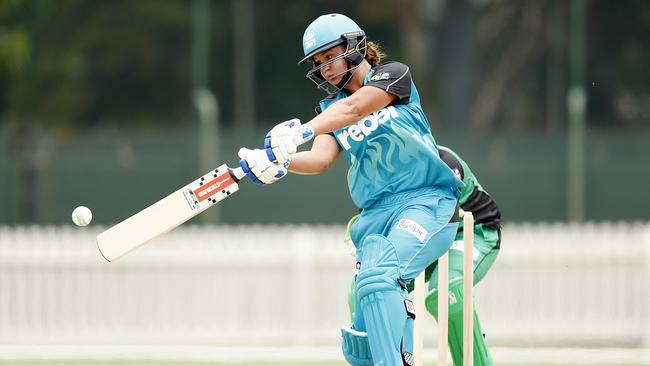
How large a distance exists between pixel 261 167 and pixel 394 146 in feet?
1.83

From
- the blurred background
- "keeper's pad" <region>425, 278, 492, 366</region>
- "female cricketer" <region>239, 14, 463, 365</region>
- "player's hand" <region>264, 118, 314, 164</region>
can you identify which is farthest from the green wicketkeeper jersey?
the blurred background

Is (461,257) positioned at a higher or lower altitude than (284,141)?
lower

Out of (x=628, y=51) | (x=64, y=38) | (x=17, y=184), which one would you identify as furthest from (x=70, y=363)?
Result: (x=628, y=51)

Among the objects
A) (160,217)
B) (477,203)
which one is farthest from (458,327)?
(160,217)

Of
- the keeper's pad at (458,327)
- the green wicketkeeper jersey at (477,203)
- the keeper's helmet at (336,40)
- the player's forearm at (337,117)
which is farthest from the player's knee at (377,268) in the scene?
the green wicketkeeper jersey at (477,203)

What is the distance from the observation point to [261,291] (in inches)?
374

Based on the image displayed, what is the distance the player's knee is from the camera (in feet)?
14.3

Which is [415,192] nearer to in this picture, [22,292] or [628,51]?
[22,292]

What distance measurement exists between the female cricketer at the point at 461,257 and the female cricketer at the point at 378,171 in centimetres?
31

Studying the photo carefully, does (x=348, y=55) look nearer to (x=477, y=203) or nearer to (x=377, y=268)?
(x=377, y=268)

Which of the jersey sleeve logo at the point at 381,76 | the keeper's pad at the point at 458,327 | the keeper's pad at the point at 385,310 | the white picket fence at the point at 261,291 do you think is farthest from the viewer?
the white picket fence at the point at 261,291

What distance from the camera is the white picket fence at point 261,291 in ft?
30.6

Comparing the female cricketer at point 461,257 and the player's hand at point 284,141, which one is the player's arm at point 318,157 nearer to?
the female cricketer at point 461,257

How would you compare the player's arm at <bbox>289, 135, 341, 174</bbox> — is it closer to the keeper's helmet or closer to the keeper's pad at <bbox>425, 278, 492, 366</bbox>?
the keeper's helmet
